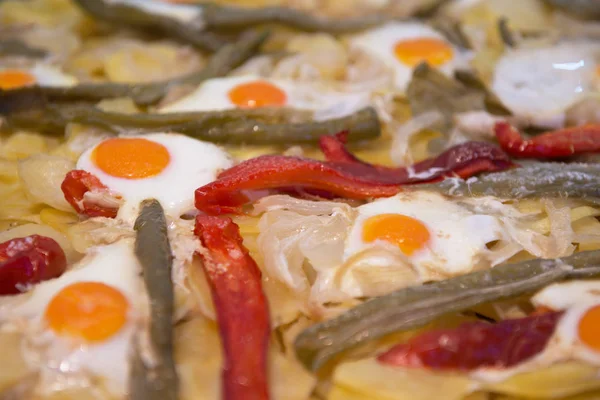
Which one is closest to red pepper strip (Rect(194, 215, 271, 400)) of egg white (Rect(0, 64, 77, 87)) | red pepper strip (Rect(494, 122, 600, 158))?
red pepper strip (Rect(494, 122, 600, 158))

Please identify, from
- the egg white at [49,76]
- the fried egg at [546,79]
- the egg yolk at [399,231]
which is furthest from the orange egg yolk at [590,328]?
the egg white at [49,76]

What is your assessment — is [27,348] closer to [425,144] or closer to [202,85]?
[202,85]

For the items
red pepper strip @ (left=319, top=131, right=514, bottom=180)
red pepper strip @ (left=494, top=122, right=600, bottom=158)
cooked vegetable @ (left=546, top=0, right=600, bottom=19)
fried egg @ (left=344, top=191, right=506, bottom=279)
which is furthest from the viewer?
cooked vegetable @ (left=546, top=0, right=600, bottom=19)

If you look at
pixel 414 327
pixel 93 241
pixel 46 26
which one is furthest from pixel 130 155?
pixel 46 26

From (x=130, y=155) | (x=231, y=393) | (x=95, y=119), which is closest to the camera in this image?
(x=231, y=393)

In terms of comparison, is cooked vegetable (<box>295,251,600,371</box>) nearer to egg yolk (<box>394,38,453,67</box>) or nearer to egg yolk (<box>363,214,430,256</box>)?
egg yolk (<box>363,214,430,256</box>)
